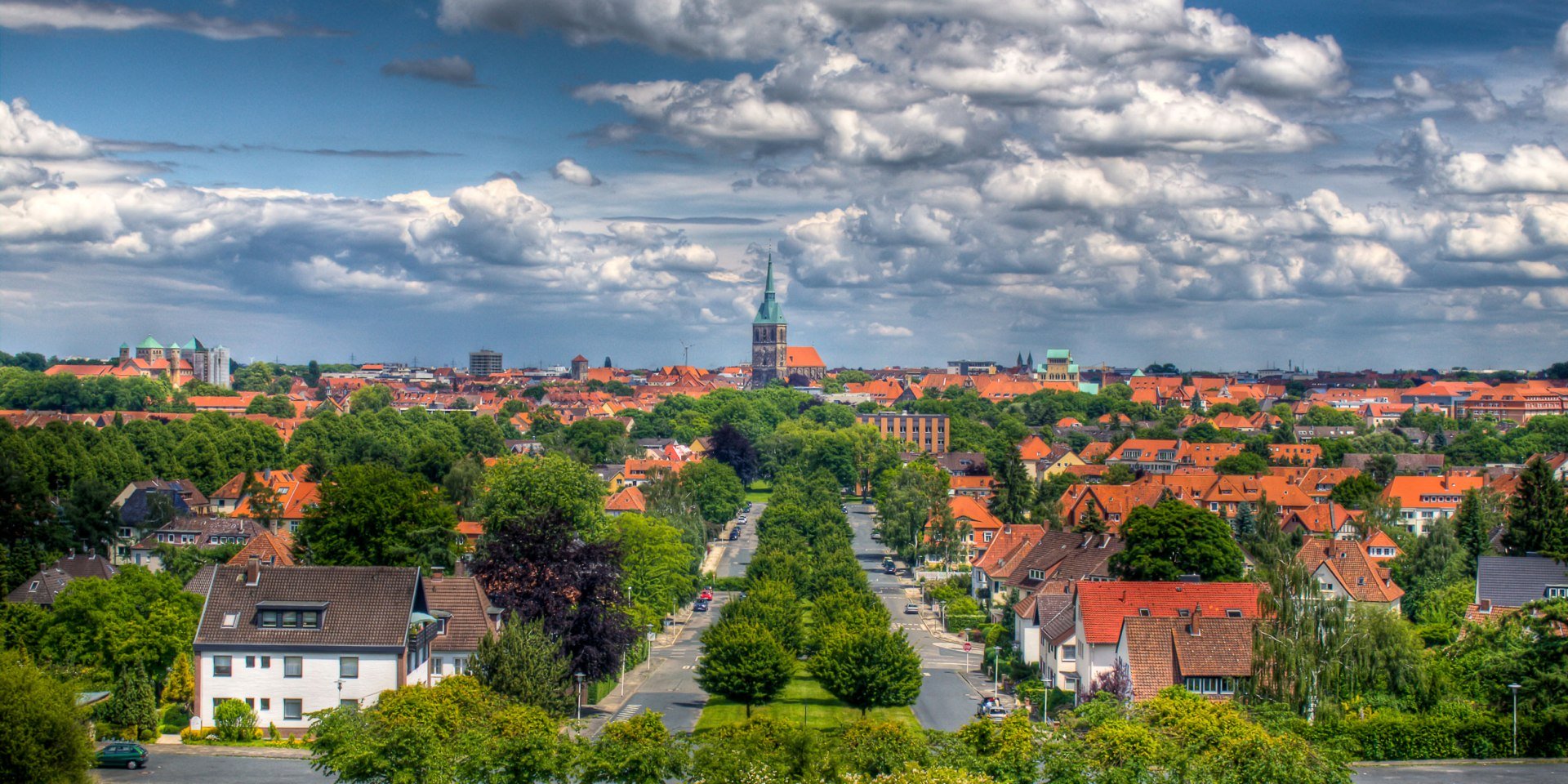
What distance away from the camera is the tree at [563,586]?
5153 cm

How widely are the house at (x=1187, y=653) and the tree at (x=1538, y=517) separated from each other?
39.8m

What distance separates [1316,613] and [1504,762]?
23.1ft

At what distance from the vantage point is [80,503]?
85.3 m

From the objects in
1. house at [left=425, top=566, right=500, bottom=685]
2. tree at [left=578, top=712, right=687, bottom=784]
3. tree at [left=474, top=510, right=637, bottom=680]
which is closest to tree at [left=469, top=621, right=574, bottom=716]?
house at [left=425, top=566, right=500, bottom=685]

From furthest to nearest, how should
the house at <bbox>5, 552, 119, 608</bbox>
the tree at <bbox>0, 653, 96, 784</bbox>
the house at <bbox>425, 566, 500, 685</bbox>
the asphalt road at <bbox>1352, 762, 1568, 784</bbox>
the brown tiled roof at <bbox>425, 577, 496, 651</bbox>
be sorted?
the house at <bbox>5, 552, 119, 608</bbox> < the brown tiled roof at <bbox>425, 577, 496, 651</bbox> < the house at <bbox>425, 566, 500, 685</bbox> < the asphalt road at <bbox>1352, 762, 1568, 784</bbox> < the tree at <bbox>0, 653, 96, 784</bbox>

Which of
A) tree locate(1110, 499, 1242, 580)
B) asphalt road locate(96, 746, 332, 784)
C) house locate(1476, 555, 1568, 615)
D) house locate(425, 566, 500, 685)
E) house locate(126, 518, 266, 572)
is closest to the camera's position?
asphalt road locate(96, 746, 332, 784)

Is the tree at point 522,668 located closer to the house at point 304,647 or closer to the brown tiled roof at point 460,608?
the house at point 304,647

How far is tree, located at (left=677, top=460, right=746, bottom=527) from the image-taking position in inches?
4579

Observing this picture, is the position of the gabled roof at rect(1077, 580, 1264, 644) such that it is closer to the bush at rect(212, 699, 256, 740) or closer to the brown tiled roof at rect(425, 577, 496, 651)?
the brown tiled roof at rect(425, 577, 496, 651)

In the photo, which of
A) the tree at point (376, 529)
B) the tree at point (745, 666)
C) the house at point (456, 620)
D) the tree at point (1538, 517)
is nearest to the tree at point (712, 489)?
the tree at point (376, 529)

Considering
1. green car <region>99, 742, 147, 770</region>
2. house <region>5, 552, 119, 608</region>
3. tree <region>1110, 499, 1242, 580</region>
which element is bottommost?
green car <region>99, 742, 147, 770</region>

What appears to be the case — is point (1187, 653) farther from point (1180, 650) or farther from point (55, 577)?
point (55, 577)

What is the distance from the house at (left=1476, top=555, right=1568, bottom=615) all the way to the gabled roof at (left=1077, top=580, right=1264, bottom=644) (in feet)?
61.5

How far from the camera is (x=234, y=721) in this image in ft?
152
